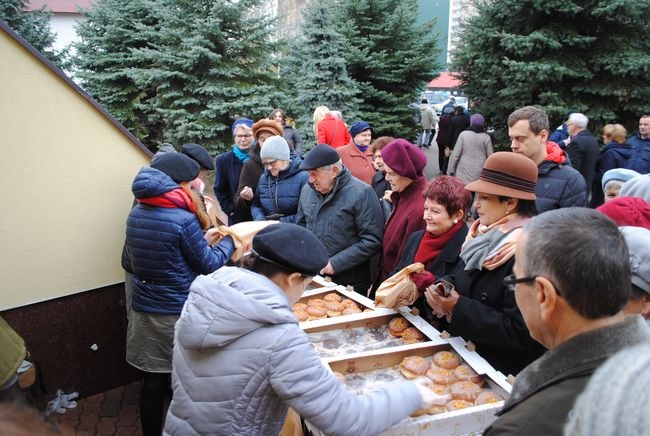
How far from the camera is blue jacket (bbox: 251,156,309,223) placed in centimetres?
462

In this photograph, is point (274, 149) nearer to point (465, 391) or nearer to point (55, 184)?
point (55, 184)

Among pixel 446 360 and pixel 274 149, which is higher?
pixel 274 149

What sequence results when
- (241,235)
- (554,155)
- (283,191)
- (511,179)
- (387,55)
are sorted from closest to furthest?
1. (511,179)
2. (241,235)
3. (554,155)
4. (283,191)
5. (387,55)

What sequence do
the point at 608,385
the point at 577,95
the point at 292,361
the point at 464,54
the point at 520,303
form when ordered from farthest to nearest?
the point at 464,54 → the point at 577,95 → the point at 292,361 → the point at 520,303 → the point at 608,385

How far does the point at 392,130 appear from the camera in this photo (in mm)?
12516

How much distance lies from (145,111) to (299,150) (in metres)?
7.02

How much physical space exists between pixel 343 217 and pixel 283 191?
1043mm

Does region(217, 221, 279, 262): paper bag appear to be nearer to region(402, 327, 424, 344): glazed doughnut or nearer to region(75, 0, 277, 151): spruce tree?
region(402, 327, 424, 344): glazed doughnut

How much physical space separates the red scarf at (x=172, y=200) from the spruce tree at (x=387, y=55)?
31.5 ft

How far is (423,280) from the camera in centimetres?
266

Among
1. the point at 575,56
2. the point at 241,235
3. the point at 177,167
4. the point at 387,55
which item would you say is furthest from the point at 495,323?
the point at 387,55

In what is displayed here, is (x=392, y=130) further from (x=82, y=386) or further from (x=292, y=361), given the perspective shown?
(x=292, y=361)

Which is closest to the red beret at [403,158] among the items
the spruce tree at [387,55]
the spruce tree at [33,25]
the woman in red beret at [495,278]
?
the woman in red beret at [495,278]

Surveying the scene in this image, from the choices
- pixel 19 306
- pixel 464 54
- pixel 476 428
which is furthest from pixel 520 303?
pixel 464 54
